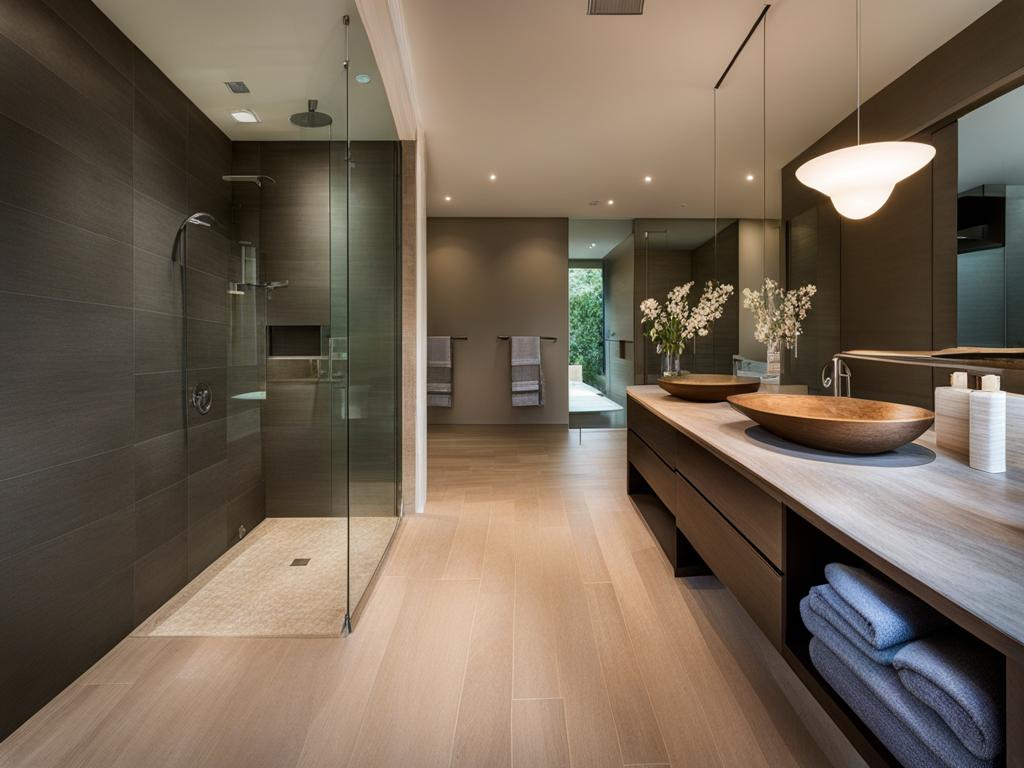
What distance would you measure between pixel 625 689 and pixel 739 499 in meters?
0.63

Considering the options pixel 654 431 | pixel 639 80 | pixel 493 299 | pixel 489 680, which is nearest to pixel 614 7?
pixel 639 80

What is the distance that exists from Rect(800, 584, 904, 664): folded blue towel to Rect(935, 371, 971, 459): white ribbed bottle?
2.02 feet

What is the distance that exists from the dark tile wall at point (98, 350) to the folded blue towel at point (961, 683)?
1914 millimetres

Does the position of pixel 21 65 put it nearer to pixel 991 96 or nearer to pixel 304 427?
pixel 304 427

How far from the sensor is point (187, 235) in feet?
6.50

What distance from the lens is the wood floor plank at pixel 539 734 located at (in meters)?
1.16

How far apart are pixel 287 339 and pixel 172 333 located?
41 centimetres

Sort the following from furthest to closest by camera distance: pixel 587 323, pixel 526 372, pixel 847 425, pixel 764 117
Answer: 1. pixel 587 323
2. pixel 526 372
3. pixel 764 117
4. pixel 847 425

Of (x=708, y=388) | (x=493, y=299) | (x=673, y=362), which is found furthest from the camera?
(x=493, y=299)

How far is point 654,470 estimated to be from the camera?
238 centimetres

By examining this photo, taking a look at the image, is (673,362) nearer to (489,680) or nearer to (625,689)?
(625,689)

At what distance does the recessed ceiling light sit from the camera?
1888 millimetres

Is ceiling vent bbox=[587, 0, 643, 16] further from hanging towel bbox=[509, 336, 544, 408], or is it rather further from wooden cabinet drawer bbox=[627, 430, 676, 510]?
hanging towel bbox=[509, 336, 544, 408]

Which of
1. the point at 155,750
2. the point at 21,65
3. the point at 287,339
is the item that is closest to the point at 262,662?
the point at 155,750
